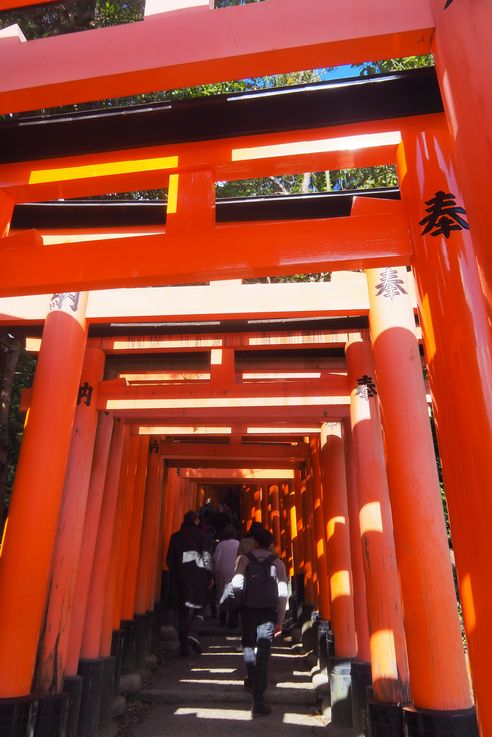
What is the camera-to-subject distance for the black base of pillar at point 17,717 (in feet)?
11.1

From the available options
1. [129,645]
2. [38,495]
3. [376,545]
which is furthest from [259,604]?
[38,495]

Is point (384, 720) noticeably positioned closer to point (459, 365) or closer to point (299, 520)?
point (459, 365)

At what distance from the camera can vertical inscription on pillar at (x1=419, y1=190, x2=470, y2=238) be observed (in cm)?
246

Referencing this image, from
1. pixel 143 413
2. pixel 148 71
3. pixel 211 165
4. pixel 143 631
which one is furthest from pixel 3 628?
pixel 143 631

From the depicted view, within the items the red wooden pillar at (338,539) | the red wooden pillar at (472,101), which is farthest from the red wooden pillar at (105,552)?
the red wooden pillar at (472,101)

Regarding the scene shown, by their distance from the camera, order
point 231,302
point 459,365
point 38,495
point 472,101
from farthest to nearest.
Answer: point 231,302, point 38,495, point 459,365, point 472,101

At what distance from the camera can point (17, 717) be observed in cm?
342

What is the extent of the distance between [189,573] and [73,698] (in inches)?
126

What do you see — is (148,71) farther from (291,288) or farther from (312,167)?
(291,288)

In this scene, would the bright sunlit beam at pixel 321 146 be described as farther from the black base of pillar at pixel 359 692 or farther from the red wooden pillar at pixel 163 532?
the red wooden pillar at pixel 163 532

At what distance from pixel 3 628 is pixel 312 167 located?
374 centimetres

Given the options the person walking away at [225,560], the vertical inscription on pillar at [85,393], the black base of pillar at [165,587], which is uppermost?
the vertical inscription on pillar at [85,393]

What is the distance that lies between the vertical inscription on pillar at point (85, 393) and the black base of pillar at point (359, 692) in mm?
3758

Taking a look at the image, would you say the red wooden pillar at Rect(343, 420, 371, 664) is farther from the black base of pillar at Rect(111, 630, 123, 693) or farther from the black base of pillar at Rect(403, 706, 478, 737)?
the black base of pillar at Rect(111, 630, 123, 693)
